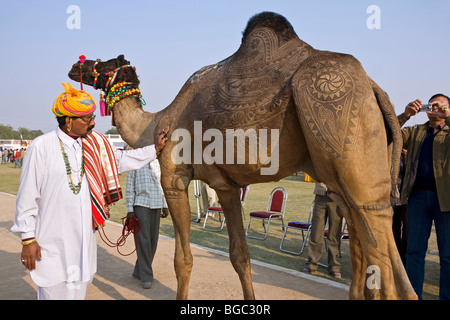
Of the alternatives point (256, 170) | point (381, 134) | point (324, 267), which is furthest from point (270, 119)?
point (324, 267)

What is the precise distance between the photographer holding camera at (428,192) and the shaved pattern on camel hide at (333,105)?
2114mm

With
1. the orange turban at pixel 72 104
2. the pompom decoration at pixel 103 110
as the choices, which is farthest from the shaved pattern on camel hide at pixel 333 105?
the pompom decoration at pixel 103 110

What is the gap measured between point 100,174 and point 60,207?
0.45 meters

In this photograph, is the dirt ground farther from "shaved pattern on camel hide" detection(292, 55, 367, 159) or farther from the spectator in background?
"shaved pattern on camel hide" detection(292, 55, 367, 159)

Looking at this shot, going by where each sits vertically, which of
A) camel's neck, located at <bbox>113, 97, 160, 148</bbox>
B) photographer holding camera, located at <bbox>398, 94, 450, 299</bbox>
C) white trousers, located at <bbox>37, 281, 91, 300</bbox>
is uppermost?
camel's neck, located at <bbox>113, 97, 160, 148</bbox>

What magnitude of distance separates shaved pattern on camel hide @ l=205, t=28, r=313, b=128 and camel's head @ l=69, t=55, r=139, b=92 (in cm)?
154

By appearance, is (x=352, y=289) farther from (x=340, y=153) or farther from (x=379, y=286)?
(x=340, y=153)

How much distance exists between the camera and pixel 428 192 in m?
4.70

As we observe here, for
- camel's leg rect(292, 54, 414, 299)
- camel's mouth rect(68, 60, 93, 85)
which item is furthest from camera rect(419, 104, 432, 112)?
camel's mouth rect(68, 60, 93, 85)

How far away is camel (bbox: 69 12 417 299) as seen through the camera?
2.78 m

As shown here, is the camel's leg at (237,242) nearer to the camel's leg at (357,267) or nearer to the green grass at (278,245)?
the camel's leg at (357,267)

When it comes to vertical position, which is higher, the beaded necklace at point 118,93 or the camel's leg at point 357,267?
the beaded necklace at point 118,93

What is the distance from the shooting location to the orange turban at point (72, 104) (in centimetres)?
324

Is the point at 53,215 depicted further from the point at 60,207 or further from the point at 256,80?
the point at 256,80
